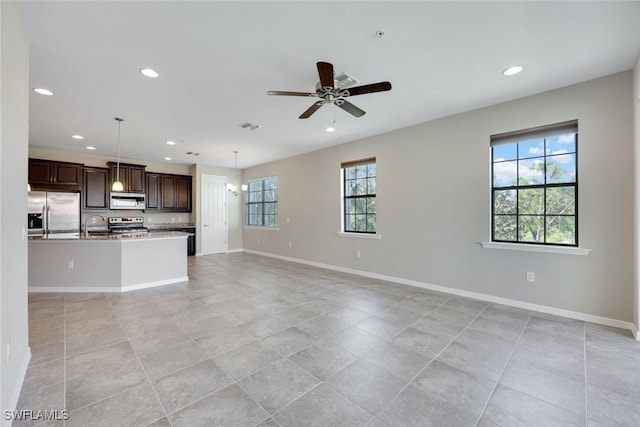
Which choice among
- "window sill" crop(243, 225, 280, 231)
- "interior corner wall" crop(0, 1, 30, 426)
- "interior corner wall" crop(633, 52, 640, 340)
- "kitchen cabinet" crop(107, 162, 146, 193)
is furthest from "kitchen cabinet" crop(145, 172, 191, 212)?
"interior corner wall" crop(633, 52, 640, 340)

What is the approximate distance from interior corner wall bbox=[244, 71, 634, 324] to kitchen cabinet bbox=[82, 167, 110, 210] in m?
4.99

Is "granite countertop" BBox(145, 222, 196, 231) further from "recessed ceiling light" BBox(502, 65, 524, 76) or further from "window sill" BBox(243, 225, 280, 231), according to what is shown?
"recessed ceiling light" BBox(502, 65, 524, 76)

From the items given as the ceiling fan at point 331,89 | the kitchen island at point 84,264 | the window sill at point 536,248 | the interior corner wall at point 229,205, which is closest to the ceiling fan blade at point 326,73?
the ceiling fan at point 331,89

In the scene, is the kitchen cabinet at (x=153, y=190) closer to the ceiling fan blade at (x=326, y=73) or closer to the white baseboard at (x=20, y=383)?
the white baseboard at (x=20, y=383)

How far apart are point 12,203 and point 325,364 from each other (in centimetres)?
255

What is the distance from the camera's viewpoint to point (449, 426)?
5.39ft

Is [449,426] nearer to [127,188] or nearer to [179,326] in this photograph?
[179,326]

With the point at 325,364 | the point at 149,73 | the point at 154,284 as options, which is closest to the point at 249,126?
the point at 149,73

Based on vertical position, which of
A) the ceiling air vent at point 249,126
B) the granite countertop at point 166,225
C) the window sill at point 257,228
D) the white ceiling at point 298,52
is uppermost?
the white ceiling at point 298,52

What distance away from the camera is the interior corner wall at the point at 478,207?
2.99 metres

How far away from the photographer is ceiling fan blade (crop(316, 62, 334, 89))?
2.27 m

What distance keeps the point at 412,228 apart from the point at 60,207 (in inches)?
287

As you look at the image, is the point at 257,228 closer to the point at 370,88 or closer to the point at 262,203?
the point at 262,203
